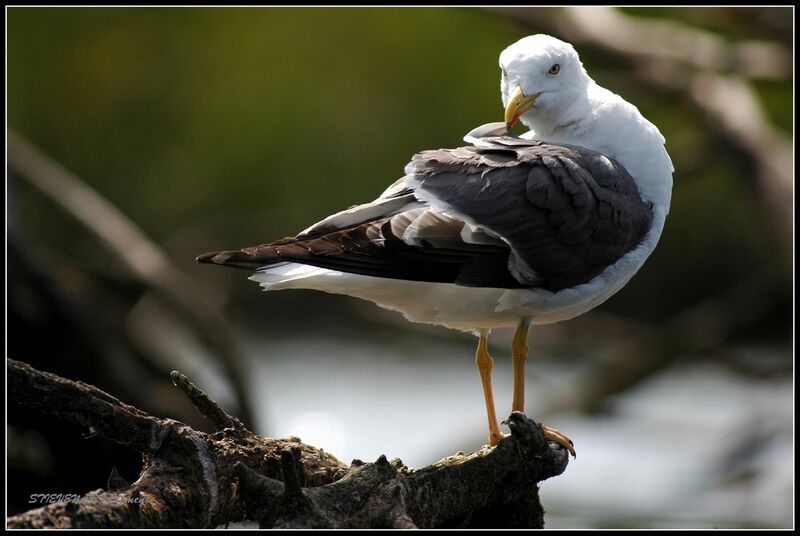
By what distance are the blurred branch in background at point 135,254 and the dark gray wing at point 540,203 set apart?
397 cm

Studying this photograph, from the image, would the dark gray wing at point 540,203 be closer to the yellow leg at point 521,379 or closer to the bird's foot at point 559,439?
the yellow leg at point 521,379

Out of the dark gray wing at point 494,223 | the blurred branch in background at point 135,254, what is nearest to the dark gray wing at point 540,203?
the dark gray wing at point 494,223

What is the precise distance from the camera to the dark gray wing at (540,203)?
3.78 m

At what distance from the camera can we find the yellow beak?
13.8ft

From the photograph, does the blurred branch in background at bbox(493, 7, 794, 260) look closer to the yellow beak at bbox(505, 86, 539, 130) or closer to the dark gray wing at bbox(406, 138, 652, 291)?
the yellow beak at bbox(505, 86, 539, 130)

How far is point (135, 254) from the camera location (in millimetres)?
7848

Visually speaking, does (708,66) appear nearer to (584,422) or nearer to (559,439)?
(584,422)

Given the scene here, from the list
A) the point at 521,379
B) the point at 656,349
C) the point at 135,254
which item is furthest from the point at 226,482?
the point at 656,349

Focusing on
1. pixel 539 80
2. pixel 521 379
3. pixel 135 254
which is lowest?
pixel 521 379

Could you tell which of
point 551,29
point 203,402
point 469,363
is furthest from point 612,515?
point 203,402

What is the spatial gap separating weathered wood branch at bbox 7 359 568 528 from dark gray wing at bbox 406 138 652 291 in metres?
0.74

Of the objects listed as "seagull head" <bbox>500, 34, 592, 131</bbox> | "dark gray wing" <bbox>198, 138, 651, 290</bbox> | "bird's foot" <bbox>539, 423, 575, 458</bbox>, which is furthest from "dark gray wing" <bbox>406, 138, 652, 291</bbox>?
"bird's foot" <bbox>539, 423, 575, 458</bbox>

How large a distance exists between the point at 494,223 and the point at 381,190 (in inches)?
235

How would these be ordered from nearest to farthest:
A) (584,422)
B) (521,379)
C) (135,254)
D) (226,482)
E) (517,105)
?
(226,482), (521,379), (517,105), (135,254), (584,422)
